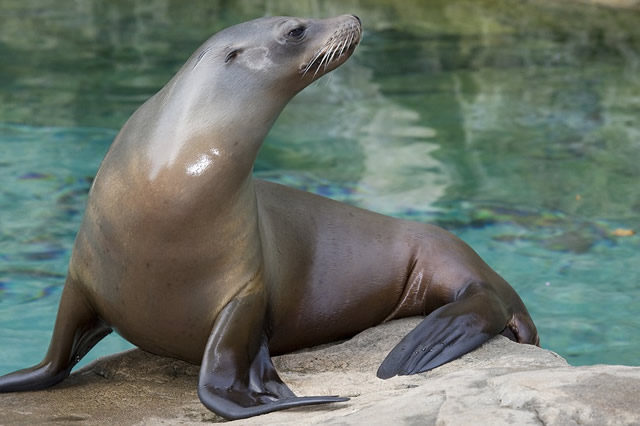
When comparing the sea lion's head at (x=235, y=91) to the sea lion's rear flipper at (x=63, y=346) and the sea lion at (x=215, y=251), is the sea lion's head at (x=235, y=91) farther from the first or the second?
the sea lion's rear flipper at (x=63, y=346)

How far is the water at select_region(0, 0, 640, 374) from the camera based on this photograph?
18.9ft

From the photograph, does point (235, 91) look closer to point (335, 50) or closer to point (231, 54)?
point (231, 54)

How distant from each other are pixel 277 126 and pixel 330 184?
1.46 metres

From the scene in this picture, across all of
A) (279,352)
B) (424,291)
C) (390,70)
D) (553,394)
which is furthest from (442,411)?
(390,70)

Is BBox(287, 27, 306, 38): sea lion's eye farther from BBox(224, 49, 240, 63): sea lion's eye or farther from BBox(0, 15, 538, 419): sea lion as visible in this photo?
BBox(224, 49, 240, 63): sea lion's eye

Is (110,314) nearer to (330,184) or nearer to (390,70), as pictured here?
(330,184)

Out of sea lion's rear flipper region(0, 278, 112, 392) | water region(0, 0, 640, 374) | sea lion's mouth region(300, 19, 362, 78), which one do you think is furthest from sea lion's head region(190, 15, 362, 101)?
water region(0, 0, 640, 374)

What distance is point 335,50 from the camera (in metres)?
3.56

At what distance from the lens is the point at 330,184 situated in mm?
7020

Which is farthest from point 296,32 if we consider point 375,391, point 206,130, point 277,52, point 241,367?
point 375,391

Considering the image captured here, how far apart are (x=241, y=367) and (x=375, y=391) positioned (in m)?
0.43

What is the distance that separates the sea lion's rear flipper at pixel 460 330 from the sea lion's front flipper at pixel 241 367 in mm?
386

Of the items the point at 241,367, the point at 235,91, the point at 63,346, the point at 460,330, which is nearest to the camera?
the point at 241,367

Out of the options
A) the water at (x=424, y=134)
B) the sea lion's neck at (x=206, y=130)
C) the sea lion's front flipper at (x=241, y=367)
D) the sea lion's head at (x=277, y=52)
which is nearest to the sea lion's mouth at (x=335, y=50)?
the sea lion's head at (x=277, y=52)
